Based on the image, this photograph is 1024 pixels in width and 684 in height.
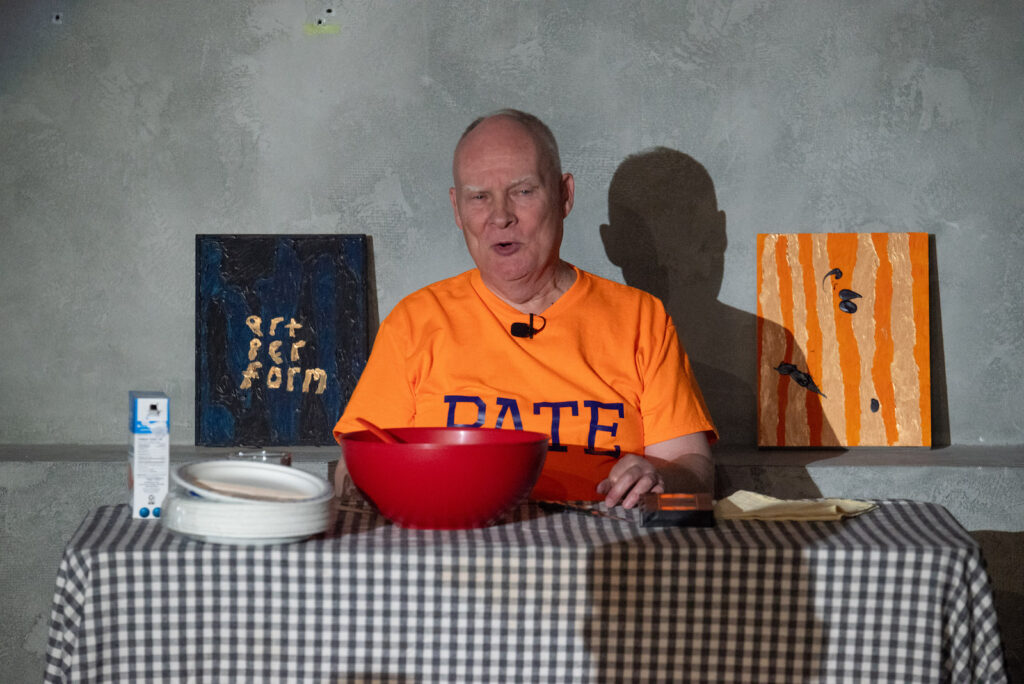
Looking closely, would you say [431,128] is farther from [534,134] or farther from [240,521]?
[240,521]

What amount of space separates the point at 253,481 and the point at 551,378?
749 millimetres

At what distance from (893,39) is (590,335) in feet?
4.72

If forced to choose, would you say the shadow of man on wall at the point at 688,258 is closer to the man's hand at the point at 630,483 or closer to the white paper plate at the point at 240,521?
the man's hand at the point at 630,483

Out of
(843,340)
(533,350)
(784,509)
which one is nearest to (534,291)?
(533,350)

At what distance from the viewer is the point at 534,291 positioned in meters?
2.00

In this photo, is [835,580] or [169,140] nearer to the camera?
[835,580]

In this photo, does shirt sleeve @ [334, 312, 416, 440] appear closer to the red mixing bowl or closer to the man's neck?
the man's neck

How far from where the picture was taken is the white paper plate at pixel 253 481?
3.90 feet

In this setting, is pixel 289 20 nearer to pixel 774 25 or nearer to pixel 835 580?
pixel 774 25

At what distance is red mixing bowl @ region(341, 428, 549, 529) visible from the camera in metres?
1.17

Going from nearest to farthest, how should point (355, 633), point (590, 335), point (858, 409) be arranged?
1. point (355, 633)
2. point (590, 335)
3. point (858, 409)

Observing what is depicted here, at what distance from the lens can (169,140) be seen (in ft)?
8.86

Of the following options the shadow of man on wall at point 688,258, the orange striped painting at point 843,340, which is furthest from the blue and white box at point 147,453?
the orange striped painting at point 843,340

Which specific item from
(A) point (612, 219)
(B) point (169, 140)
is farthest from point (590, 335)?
(B) point (169, 140)
